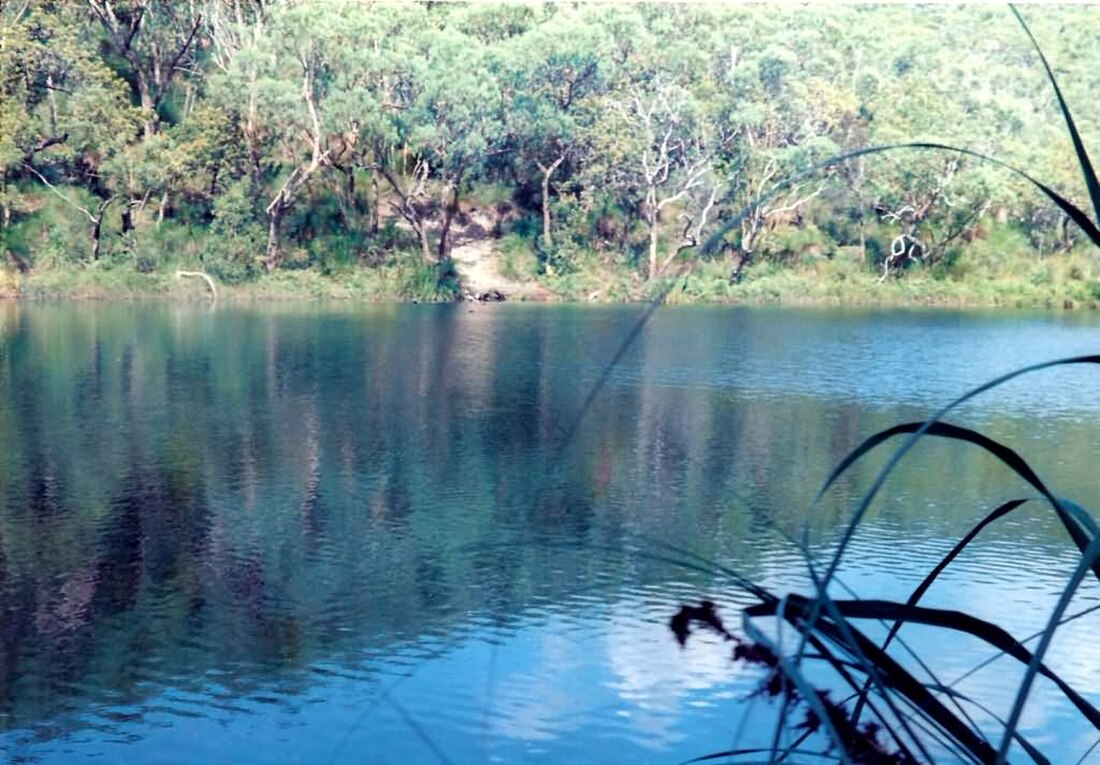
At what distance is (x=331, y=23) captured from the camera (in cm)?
2777

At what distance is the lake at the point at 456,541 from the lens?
16.7 ft

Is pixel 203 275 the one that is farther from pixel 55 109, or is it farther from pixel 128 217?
pixel 55 109

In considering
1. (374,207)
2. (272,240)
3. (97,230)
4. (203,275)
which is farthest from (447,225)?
(97,230)

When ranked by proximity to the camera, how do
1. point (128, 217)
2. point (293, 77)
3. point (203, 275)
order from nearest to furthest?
point (293, 77) < point (203, 275) < point (128, 217)

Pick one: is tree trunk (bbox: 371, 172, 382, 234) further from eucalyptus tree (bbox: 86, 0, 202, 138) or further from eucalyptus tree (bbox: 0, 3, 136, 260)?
eucalyptus tree (bbox: 0, 3, 136, 260)

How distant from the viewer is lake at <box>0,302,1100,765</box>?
5090 mm

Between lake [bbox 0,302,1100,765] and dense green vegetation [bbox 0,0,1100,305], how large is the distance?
12.6 metres

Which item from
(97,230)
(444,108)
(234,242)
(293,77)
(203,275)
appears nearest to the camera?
(444,108)

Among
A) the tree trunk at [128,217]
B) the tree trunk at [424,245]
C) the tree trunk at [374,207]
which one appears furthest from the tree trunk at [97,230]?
the tree trunk at [424,245]

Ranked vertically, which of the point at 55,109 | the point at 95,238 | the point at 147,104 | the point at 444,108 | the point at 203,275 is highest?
the point at 147,104

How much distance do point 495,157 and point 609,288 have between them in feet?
13.5

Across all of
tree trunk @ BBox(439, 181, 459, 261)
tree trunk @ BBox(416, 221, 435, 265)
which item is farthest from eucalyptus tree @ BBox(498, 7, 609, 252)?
tree trunk @ BBox(416, 221, 435, 265)

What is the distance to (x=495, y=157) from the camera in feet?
103

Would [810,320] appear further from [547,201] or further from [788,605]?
[788,605]
